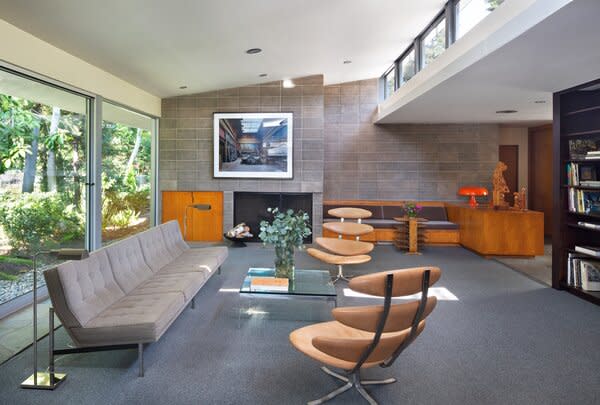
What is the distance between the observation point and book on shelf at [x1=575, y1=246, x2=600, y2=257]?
13.5 ft

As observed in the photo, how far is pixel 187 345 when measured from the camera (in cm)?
294

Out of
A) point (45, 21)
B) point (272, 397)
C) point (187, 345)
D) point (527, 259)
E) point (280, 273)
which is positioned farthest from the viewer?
point (527, 259)

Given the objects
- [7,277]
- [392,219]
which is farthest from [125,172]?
[392,219]

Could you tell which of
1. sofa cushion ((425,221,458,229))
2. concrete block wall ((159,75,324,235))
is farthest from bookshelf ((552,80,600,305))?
concrete block wall ((159,75,324,235))

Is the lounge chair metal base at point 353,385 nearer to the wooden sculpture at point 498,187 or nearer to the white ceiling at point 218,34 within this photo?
the white ceiling at point 218,34

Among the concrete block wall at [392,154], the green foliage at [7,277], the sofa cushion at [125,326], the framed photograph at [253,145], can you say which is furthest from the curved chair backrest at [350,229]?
the green foliage at [7,277]

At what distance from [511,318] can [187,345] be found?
291cm

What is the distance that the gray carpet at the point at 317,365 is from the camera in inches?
89.7

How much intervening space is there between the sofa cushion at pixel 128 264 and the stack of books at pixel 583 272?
4622 mm

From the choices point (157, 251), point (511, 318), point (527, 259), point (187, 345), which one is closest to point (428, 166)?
point (527, 259)

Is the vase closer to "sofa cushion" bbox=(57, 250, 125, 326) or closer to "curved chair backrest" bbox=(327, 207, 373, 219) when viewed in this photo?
"sofa cushion" bbox=(57, 250, 125, 326)

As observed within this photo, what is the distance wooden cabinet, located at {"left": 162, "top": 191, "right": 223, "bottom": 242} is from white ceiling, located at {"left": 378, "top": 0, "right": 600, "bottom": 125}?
12.5ft

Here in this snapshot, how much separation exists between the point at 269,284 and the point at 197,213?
4.46 metres

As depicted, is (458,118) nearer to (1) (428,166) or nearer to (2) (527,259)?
(1) (428,166)
